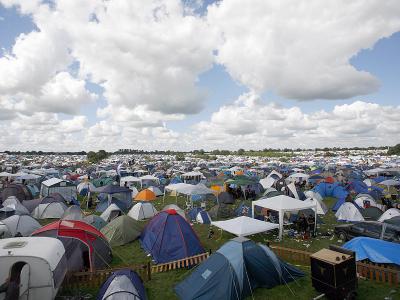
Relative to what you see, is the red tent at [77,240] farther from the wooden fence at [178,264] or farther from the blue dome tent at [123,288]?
the blue dome tent at [123,288]

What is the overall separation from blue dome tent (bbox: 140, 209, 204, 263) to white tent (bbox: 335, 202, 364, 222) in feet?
37.6

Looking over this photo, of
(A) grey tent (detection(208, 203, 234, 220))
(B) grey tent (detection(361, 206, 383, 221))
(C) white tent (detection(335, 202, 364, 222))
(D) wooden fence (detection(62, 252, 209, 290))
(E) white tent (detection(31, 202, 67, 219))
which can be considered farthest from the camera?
(E) white tent (detection(31, 202, 67, 219))

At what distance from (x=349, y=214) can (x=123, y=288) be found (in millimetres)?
16318

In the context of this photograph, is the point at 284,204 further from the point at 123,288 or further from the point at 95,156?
the point at 95,156

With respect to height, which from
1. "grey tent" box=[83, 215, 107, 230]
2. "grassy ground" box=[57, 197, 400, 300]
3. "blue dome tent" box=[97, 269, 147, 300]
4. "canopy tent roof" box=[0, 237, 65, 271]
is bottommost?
"grassy ground" box=[57, 197, 400, 300]

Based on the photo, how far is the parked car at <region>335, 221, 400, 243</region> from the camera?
13.2 metres

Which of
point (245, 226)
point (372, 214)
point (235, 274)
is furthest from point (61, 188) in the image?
point (372, 214)

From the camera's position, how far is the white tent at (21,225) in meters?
15.1

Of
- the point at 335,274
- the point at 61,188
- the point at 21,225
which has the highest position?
the point at 61,188

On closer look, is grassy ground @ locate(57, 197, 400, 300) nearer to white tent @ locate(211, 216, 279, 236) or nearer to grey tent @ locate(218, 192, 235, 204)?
white tent @ locate(211, 216, 279, 236)

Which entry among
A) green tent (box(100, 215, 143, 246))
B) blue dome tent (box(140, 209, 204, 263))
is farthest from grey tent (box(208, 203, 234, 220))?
blue dome tent (box(140, 209, 204, 263))

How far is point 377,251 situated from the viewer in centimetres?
1047

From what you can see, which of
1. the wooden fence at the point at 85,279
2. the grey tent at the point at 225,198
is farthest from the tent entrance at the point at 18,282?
the grey tent at the point at 225,198

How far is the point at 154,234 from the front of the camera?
1314cm
